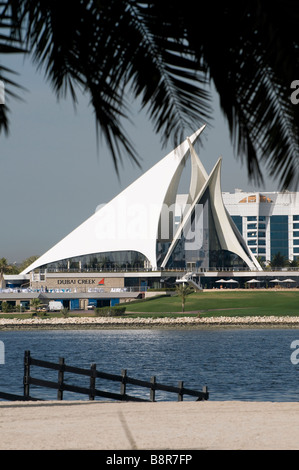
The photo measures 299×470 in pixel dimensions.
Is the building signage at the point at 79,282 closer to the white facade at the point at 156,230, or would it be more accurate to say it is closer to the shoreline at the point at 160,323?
the white facade at the point at 156,230

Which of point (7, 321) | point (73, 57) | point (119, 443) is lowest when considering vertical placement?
point (7, 321)

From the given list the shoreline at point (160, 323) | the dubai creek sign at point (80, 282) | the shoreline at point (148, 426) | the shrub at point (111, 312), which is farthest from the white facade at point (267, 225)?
the shoreline at point (148, 426)

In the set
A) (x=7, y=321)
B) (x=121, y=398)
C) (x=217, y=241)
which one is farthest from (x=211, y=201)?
(x=121, y=398)

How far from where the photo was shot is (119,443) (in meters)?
10.7

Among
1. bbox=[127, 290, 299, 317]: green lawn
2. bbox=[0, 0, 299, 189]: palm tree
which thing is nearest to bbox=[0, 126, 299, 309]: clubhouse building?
bbox=[127, 290, 299, 317]: green lawn

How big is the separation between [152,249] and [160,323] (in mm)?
33973

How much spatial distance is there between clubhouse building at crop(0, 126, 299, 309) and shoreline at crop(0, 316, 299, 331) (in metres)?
19.9

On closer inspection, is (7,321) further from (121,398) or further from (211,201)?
(121,398)

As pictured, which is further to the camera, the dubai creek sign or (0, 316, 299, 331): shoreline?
the dubai creek sign

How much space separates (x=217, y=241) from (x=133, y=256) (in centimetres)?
1297

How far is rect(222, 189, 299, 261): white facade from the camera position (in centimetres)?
19300

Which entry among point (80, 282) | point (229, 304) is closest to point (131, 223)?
point (80, 282)

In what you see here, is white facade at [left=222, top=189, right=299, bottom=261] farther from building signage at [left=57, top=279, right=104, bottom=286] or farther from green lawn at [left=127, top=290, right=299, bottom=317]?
green lawn at [left=127, top=290, right=299, bottom=317]
